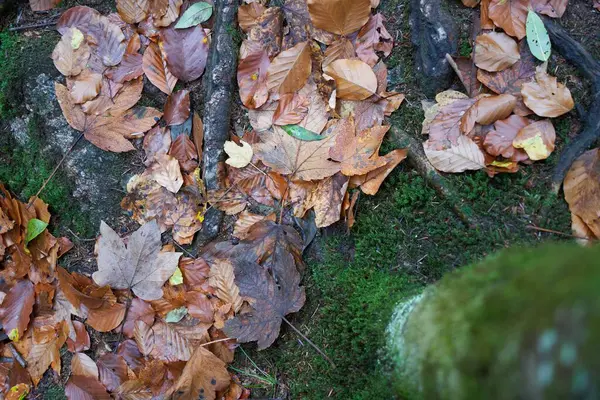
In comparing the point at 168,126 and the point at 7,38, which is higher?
the point at 7,38

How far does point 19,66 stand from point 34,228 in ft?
3.35

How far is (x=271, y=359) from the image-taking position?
2.39 metres

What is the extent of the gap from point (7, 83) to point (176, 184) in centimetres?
131

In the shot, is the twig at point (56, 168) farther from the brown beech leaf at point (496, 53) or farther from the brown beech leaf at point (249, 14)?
the brown beech leaf at point (496, 53)

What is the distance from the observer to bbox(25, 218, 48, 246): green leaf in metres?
2.78

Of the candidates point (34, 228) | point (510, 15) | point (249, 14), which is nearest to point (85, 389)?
point (34, 228)

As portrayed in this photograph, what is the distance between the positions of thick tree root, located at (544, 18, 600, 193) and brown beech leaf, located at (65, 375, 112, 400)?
8.35ft

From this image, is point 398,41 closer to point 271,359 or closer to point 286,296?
point 286,296

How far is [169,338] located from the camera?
98.7 inches

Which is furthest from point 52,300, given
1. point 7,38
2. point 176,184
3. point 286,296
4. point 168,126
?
point 7,38

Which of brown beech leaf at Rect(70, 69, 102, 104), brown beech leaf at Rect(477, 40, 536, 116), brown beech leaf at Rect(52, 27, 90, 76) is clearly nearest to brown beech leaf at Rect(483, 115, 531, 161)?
brown beech leaf at Rect(477, 40, 536, 116)

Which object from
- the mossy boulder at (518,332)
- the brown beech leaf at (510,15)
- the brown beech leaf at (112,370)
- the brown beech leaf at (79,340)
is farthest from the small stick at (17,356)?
the brown beech leaf at (510,15)

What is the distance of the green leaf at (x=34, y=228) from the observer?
2.78 m

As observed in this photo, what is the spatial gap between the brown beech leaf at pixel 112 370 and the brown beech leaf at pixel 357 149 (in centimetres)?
165
